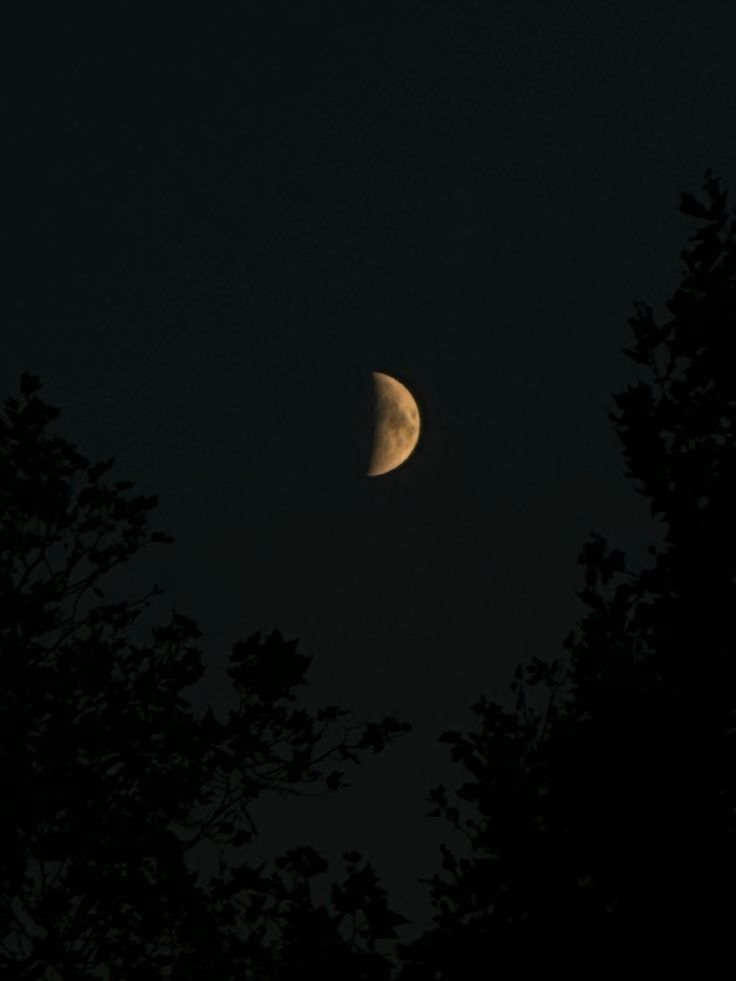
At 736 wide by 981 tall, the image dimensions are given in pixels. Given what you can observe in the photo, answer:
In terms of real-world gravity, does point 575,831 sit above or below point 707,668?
below

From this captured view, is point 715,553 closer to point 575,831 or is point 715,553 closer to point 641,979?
point 575,831

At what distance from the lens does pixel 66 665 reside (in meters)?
14.3

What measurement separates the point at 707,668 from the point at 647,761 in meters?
0.83

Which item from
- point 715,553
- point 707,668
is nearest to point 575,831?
point 707,668

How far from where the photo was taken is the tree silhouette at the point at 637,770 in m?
10.8

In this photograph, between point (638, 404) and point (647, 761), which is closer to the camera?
point (647, 761)

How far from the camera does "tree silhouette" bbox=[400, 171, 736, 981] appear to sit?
10.8 metres

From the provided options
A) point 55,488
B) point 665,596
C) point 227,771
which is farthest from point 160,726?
point 665,596

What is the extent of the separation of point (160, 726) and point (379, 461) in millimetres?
18837

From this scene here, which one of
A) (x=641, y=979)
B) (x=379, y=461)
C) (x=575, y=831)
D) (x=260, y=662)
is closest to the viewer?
(x=641, y=979)

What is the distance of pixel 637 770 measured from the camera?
11.3 m

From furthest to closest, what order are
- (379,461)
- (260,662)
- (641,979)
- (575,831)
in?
1. (379,461)
2. (260,662)
3. (575,831)
4. (641,979)

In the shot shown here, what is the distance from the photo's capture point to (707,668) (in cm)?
1158

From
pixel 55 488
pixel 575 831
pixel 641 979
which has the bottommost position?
pixel 641 979
